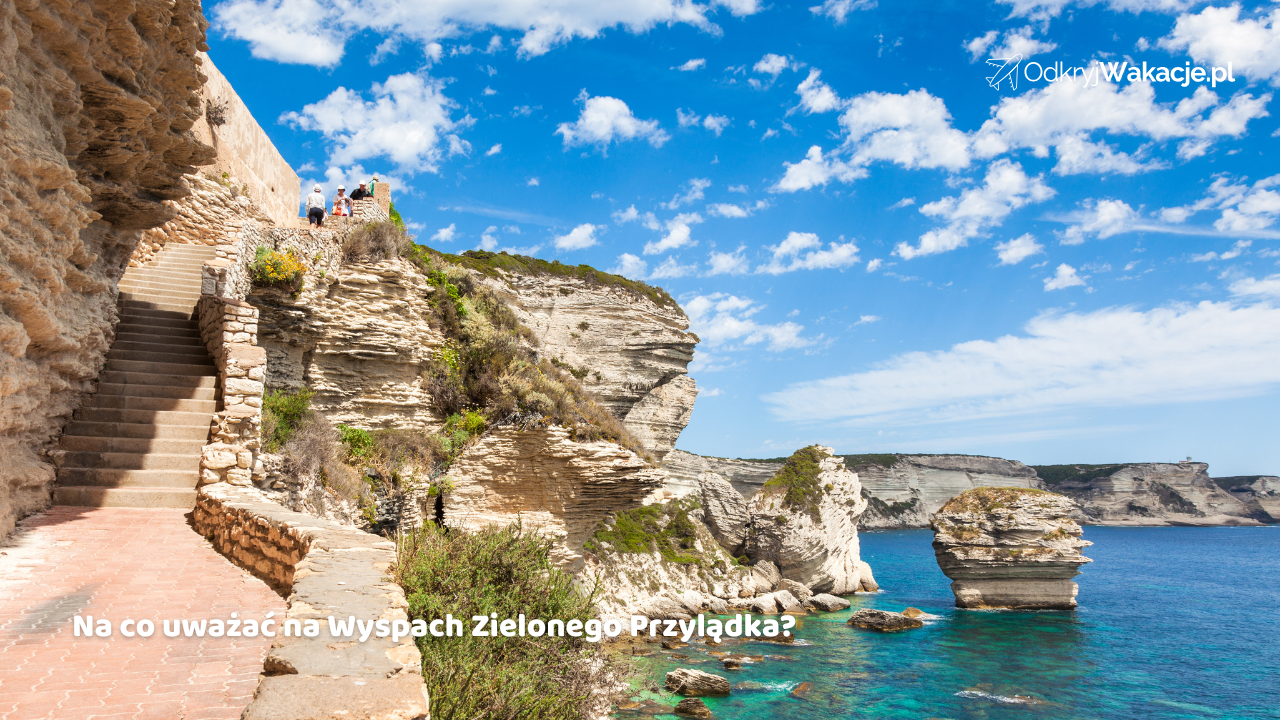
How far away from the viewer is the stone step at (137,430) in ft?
28.2

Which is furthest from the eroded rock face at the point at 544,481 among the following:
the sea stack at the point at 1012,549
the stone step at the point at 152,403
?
the sea stack at the point at 1012,549

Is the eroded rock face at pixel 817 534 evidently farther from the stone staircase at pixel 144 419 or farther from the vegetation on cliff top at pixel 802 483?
the stone staircase at pixel 144 419

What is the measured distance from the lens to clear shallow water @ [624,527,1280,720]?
18594 mm

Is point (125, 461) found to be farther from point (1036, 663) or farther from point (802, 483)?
point (802, 483)

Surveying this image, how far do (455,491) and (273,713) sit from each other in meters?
13.4

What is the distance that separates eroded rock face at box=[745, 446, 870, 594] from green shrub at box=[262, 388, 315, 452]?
30.5 meters

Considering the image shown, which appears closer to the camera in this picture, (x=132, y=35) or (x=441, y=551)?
(x=441, y=551)

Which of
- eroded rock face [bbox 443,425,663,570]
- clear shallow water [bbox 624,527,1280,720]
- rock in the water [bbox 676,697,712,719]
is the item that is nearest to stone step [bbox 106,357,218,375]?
eroded rock face [bbox 443,425,663,570]

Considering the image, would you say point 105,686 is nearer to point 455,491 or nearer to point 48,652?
point 48,652

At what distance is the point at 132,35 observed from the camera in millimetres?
6855

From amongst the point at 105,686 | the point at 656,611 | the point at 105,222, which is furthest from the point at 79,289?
the point at 656,611

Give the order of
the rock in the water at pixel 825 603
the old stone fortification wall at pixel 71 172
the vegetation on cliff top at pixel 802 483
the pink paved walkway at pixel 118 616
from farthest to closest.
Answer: the vegetation on cliff top at pixel 802 483 → the rock in the water at pixel 825 603 → the old stone fortification wall at pixel 71 172 → the pink paved walkway at pixel 118 616

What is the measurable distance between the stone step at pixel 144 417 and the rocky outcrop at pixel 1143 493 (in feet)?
408

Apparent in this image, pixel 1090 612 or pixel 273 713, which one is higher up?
pixel 273 713
